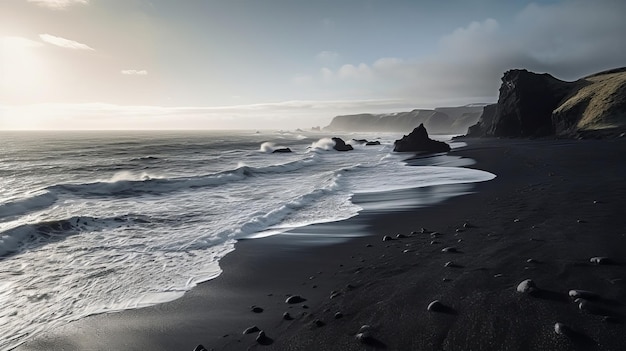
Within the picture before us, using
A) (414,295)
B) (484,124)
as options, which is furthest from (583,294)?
(484,124)

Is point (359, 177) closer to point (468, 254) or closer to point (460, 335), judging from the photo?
point (468, 254)

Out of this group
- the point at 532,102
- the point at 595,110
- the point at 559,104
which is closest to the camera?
the point at 595,110

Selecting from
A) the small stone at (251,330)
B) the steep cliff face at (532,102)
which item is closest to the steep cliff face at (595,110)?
the steep cliff face at (532,102)

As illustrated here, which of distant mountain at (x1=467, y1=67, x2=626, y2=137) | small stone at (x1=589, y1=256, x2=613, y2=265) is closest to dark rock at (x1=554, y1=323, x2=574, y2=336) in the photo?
small stone at (x1=589, y1=256, x2=613, y2=265)

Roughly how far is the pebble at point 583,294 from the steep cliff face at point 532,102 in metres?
63.8

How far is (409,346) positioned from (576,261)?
3.56 meters

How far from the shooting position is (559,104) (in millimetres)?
56719

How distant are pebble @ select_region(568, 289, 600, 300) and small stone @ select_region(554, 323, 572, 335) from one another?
0.83 m

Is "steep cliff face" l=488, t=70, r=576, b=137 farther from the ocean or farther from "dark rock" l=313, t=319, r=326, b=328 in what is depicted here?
"dark rock" l=313, t=319, r=326, b=328

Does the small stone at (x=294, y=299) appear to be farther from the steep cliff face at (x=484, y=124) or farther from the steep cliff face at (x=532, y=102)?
the steep cliff face at (x=484, y=124)

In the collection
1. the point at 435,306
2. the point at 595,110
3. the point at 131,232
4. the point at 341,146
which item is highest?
the point at 595,110

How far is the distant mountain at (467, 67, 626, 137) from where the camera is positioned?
39906mm

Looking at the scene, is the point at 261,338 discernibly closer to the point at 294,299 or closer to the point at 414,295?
the point at 294,299

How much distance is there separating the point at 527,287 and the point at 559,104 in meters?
68.1
